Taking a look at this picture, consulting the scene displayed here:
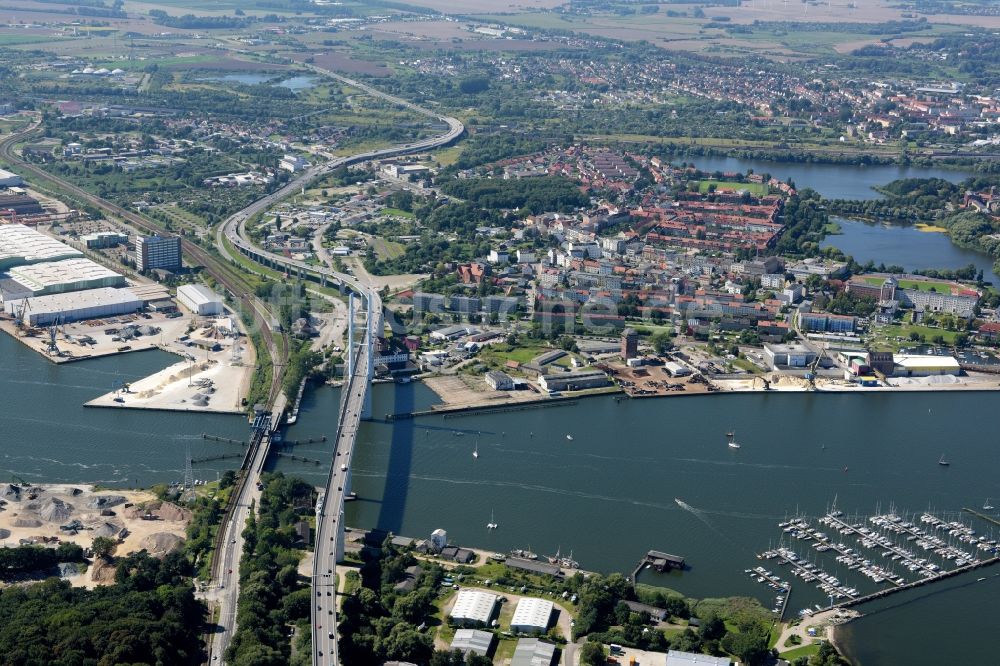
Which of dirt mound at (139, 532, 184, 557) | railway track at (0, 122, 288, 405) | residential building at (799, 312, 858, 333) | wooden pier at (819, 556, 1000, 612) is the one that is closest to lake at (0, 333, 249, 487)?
railway track at (0, 122, 288, 405)

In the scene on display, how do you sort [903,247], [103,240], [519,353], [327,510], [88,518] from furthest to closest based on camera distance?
Result: 1. [903,247]
2. [103,240]
3. [519,353]
4. [88,518]
5. [327,510]

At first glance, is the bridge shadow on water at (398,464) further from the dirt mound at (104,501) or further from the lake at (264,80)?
the lake at (264,80)

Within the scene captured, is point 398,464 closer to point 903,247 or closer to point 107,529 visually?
point 107,529

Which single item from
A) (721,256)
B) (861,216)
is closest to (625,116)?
(861,216)

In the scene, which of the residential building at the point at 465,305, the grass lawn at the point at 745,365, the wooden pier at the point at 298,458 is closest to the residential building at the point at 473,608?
the wooden pier at the point at 298,458

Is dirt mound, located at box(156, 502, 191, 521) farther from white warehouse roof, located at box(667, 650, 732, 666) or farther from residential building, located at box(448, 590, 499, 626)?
white warehouse roof, located at box(667, 650, 732, 666)

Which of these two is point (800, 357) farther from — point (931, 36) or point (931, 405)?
point (931, 36)

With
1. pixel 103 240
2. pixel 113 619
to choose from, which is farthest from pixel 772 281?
pixel 113 619
